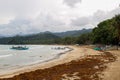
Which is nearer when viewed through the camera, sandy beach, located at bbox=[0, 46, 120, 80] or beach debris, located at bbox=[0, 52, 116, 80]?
beach debris, located at bbox=[0, 52, 116, 80]

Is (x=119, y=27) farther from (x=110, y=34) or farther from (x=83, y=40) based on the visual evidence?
(x=83, y=40)

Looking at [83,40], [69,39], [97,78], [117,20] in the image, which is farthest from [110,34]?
[69,39]

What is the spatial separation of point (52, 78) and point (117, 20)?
44.2 metres

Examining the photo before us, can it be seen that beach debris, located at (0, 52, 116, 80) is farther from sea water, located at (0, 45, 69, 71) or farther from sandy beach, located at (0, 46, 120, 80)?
sea water, located at (0, 45, 69, 71)

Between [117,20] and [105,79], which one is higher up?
[117,20]

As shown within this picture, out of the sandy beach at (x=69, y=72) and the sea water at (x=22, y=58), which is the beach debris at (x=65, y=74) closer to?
the sandy beach at (x=69, y=72)

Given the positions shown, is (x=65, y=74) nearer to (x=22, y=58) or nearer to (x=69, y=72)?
(x=69, y=72)

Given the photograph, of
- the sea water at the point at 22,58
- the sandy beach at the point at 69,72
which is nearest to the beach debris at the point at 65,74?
the sandy beach at the point at 69,72

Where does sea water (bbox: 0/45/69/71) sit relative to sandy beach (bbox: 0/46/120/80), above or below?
below

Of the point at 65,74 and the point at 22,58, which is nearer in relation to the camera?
the point at 65,74

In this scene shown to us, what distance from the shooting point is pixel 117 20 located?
5947 cm

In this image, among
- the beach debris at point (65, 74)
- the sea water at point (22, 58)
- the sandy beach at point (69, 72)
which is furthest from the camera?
the sea water at point (22, 58)

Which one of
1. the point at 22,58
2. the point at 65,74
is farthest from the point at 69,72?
the point at 22,58

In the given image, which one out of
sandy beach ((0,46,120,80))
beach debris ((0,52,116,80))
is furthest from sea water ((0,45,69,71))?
beach debris ((0,52,116,80))
